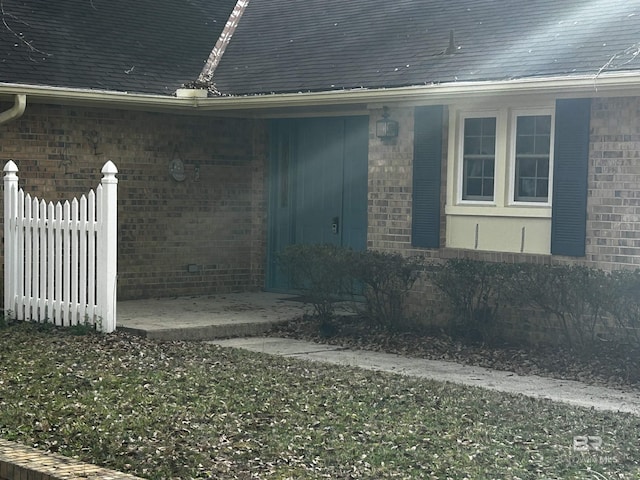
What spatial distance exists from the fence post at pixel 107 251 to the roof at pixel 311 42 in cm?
231

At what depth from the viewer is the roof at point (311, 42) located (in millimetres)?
11727

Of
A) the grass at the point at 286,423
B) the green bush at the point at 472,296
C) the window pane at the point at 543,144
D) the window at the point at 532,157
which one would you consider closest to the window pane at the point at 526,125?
the window at the point at 532,157

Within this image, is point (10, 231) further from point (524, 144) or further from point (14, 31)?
point (524, 144)

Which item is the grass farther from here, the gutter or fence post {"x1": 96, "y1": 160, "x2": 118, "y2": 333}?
the gutter

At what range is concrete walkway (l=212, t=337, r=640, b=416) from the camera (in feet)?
29.1

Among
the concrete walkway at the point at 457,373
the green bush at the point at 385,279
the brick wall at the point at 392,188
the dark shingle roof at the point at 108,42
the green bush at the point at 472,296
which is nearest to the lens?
the concrete walkway at the point at 457,373

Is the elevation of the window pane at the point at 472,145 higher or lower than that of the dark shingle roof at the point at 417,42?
lower

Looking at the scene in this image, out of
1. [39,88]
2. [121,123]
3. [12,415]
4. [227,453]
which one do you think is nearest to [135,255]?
[121,123]

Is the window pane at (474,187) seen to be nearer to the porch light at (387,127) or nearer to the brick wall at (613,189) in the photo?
the brick wall at (613,189)

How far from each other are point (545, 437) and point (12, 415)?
3809 millimetres

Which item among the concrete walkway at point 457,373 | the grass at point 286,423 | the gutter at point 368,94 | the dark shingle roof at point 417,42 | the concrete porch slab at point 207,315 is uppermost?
the dark shingle roof at point 417,42

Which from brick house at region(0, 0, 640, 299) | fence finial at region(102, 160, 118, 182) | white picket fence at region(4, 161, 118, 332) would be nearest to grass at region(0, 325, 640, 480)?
white picket fence at region(4, 161, 118, 332)

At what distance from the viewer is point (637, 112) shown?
10.9 m

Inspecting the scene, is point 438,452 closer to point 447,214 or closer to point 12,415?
point 12,415
